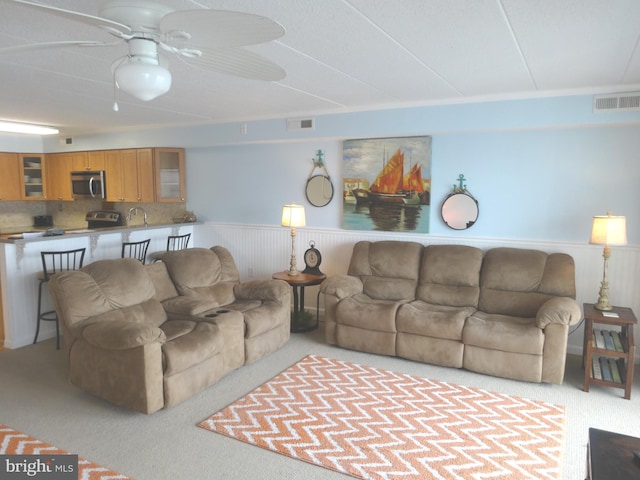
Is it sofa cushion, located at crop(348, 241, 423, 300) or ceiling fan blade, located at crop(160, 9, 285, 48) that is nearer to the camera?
ceiling fan blade, located at crop(160, 9, 285, 48)

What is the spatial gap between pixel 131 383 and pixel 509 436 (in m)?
2.53

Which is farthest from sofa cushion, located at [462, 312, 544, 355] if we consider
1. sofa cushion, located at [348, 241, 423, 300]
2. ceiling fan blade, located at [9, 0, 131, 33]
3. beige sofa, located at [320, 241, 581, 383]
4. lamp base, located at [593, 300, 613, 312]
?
ceiling fan blade, located at [9, 0, 131, 33]

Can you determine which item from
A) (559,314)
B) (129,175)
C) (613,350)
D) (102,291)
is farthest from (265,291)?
(129,175)

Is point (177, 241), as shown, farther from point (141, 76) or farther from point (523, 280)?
point (141, 76)

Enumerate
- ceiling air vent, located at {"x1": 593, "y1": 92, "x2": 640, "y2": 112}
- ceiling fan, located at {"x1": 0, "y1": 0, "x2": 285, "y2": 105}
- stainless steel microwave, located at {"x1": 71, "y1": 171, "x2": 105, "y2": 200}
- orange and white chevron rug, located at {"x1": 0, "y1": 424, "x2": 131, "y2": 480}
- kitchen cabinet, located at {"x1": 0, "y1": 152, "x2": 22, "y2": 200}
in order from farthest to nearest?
kitchen cabinet, located at {"x1": 0, "y1": 152, "x2": 22, "y2": 200} → stainless steel microwave, located at {"x1": 71, "y1": 171, "x2": 105, "y2": 200} → ceiling air vent, located at {"x1": 593, "y1": 92, "x2": 640, "y2": 112} → orange and white chevron rug, located at {"x1": 0, "y1": 424, "x2": 131, "y2": 480} → ceiling fan, located at {"x1": 0, "y1": 0, "x2": 285, "y2": 105}

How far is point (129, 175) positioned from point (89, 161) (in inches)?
36.4

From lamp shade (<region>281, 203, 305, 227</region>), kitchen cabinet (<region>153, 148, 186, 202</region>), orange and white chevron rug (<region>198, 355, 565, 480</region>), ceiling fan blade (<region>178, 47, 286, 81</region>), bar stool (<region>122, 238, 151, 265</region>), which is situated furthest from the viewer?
kitchen cabinet (<region>153, 148, 186, 202</region>)

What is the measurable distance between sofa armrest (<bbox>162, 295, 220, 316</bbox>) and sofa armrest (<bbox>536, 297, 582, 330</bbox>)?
9.27 ft

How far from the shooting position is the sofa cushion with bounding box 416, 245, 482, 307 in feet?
14.5

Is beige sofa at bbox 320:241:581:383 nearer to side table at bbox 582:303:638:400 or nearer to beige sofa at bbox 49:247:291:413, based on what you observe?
side table at bbox 582:303:638:400

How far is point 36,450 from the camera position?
2734mm

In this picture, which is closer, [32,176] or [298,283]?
[298,283]

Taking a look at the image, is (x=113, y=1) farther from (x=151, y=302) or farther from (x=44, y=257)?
(x=44, y=257)

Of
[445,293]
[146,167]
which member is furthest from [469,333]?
[146,167]
